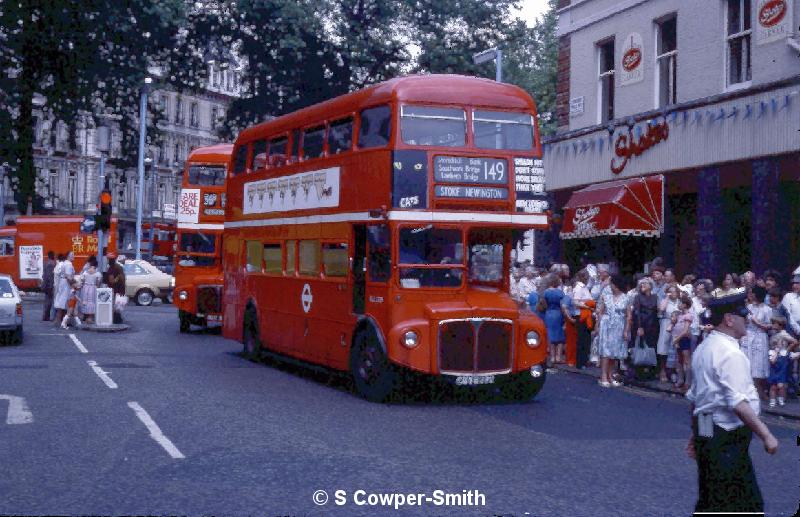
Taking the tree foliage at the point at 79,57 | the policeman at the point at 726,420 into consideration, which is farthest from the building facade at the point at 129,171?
the policeman at the point at 726,420

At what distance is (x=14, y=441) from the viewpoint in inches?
445

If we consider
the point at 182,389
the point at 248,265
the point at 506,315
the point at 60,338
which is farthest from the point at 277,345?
the point at 60,338

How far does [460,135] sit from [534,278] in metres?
9.75

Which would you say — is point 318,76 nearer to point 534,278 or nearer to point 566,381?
point 534,278

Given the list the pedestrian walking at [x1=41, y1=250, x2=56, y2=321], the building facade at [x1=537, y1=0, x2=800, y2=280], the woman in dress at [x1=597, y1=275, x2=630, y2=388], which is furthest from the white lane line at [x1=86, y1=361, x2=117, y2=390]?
the pedestrian walking at [x1=41, y1=250, x2=56, y2=321]

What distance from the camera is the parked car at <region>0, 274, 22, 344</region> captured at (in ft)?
76.5

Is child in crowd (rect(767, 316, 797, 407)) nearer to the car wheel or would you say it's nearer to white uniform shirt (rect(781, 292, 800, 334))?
white uniform shirt (rect(781, 292, 800, 334))

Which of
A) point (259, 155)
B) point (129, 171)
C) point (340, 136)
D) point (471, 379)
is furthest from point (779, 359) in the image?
point (129, 171)

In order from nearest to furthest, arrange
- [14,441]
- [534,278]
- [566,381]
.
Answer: [14,441], [566,381], [534,278]

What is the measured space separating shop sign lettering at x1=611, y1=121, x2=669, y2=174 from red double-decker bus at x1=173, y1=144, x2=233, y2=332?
368 inches

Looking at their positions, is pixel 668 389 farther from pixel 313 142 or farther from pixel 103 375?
pixel 103 375

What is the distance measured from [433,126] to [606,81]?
13929 millimetres

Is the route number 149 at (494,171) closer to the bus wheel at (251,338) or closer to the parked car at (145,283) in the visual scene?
the bus wheel at (251,338)

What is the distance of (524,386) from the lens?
52.5 feet
